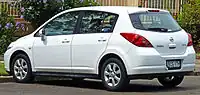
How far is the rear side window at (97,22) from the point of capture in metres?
11.4

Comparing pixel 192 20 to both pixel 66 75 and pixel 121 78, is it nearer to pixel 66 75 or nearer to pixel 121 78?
pixel 66 75

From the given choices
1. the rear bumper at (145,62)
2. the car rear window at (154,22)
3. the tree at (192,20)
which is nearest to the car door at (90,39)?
the car rear window at (154,22)

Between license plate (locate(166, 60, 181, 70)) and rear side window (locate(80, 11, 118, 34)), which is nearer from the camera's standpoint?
license plate (locate(166, 60, 181, 70))

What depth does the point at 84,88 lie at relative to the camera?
12008 millimetres

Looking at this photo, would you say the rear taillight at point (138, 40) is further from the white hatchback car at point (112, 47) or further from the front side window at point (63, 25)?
the front side window at point (63, 25)

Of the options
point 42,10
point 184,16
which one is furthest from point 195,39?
point 42,10

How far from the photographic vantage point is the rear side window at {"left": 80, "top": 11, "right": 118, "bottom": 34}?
1145 centimetres

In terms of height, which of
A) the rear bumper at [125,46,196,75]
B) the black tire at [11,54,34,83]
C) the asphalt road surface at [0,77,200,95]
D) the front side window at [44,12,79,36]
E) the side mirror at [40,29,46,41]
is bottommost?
the asphalt road surface at [0,77,200,95]

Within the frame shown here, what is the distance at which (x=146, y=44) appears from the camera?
432 inches

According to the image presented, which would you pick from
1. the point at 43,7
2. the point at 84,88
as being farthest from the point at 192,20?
the point at 84,88

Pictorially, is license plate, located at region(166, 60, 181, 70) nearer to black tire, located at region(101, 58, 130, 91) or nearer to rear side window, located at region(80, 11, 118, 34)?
black tire, located at region(101, 58, 130, 91)

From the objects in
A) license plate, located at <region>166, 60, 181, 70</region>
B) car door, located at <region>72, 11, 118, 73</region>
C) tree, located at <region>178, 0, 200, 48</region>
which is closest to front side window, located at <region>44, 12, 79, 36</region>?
car door, located at <region>72, 11, 118, 73</region>

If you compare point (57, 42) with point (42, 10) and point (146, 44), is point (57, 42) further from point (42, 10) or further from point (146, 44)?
point (42, 10)

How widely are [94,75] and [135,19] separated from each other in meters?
1.32
